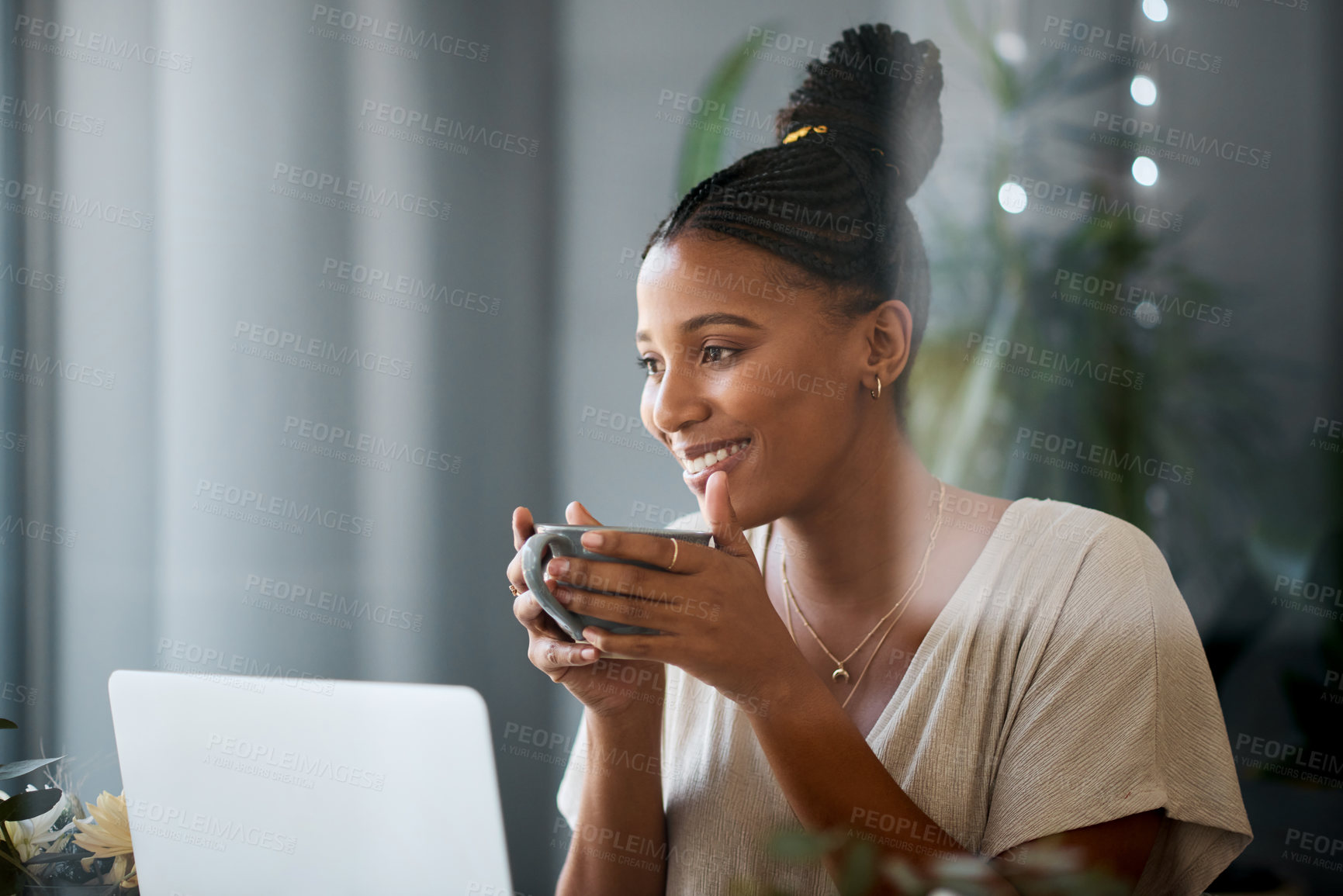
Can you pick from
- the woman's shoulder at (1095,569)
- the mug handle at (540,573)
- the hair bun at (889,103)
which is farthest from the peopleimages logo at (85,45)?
the woman's shoulder at (1095,569)

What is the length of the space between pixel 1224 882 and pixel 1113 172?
0.61 m

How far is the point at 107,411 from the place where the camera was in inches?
47.2

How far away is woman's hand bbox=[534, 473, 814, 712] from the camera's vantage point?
2.12 ft

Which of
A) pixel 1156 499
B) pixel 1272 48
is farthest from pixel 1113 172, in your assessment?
pixel 1156 499

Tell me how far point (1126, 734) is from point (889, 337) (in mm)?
409

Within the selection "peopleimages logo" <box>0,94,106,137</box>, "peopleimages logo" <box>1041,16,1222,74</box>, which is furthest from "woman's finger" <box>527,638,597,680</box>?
"peopleimages logo" <box>0,94,106,137</box>

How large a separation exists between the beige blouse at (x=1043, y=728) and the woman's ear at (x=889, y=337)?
18cm

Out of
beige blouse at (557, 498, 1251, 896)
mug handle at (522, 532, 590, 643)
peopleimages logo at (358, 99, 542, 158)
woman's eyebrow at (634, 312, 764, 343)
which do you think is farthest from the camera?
peopleimages logo at (358, 99, 542, 158)

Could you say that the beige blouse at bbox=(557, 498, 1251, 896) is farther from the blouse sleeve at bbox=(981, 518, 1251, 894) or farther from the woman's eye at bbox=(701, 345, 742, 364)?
the woman's eye at bbox=(701, 345, 742, 364)

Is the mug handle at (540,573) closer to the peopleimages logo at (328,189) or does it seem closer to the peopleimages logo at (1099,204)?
the peopleimages logo at (1099,204)

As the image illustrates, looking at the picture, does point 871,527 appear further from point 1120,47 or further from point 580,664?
point 1120,47

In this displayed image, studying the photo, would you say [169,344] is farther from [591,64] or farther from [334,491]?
[591,64]

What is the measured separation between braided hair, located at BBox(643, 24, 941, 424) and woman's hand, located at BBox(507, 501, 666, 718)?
0.32 m

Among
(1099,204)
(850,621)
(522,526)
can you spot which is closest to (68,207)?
(522,526)
